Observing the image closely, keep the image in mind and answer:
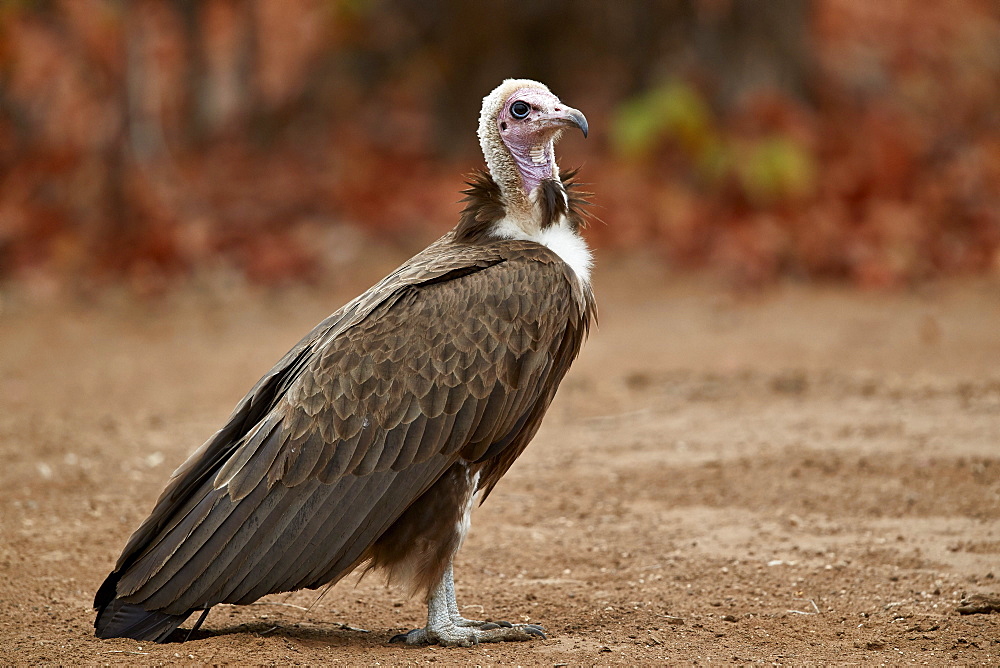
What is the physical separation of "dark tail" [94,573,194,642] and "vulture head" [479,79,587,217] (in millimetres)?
→ 2186

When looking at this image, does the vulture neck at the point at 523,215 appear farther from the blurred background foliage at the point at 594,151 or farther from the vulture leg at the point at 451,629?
the blurred background foliage at the point at 594,151

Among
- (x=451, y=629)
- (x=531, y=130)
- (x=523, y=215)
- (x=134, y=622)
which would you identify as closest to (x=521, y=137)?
(x=531, y=130)

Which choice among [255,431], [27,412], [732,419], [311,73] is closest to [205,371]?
[27,412]

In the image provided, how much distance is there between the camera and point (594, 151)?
45.6 ft

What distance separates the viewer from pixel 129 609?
180 inches

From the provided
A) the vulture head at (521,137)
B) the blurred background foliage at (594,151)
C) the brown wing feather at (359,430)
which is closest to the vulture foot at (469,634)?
the brown wing feather at (359,430)

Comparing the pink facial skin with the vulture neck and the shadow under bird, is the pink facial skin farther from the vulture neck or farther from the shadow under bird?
the shadow under bird

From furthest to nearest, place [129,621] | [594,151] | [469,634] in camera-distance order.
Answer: [594,151], [469,634], [129,621]

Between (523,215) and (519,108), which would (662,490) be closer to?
(523,215)

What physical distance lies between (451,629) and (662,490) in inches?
88.9

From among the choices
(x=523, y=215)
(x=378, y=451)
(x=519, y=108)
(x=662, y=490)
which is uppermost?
(x=519, y=108)

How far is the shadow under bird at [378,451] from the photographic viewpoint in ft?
14.9

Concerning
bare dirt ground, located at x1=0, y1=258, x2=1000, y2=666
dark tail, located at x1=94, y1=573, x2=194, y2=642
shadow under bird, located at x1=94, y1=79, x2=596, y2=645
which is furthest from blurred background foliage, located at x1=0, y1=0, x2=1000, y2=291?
dark tail, located at x1=94, y1=573, x2=194, y2=642

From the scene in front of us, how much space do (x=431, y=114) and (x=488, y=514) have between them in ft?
30.1
